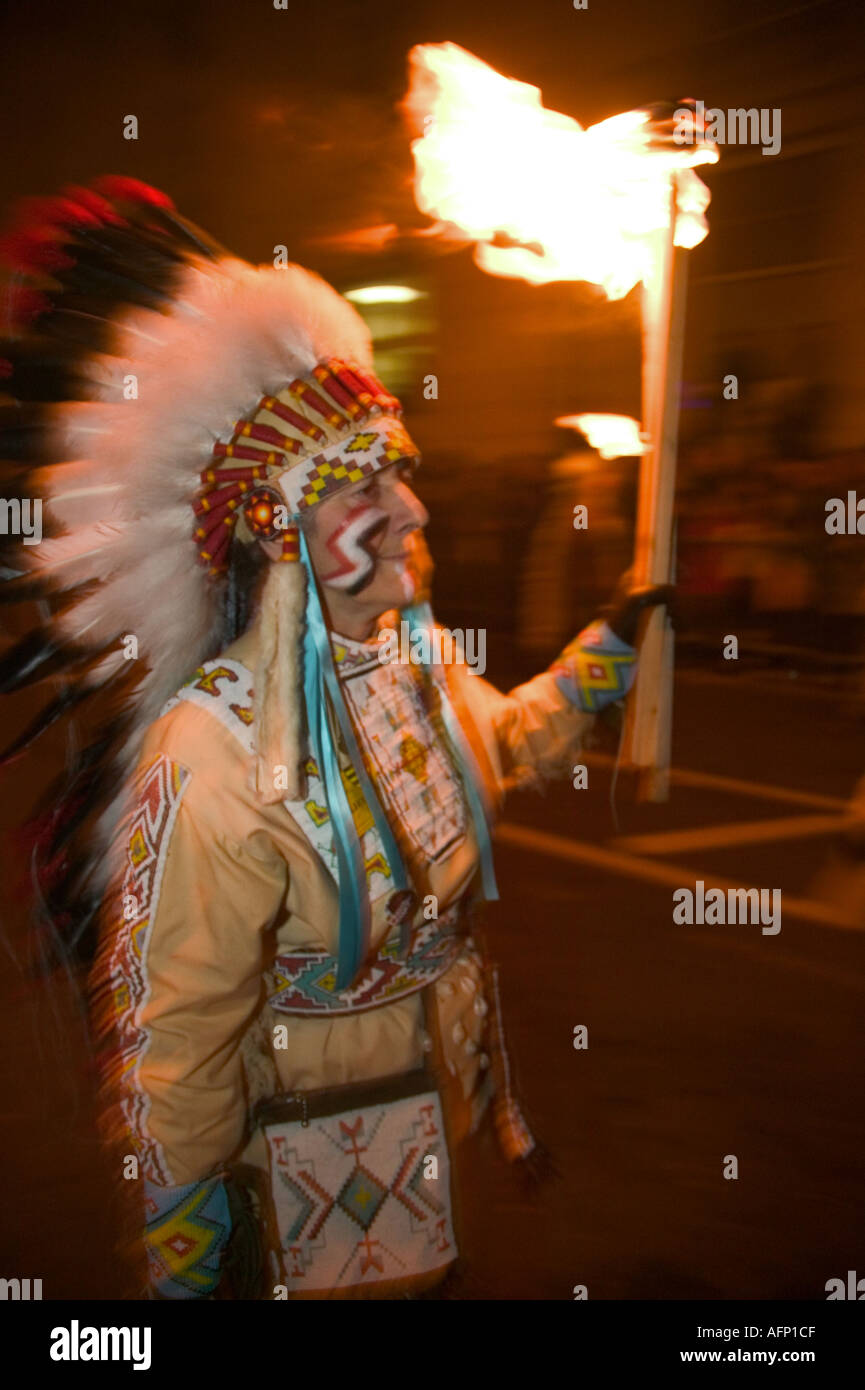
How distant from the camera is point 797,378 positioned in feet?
30.9

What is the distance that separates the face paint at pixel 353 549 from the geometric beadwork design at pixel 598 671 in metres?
0.61

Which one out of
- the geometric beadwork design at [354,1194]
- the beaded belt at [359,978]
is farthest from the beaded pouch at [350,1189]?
the beaded belt at [359,978]

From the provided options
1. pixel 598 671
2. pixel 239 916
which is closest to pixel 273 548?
pixel 239 916

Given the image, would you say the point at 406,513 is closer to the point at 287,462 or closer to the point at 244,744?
the point at 287,462

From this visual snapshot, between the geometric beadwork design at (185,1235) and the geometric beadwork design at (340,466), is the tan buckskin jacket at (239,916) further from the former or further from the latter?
the geometric beadwork design at (340,466)

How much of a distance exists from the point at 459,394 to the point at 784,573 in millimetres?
5513

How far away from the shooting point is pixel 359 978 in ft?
5.90

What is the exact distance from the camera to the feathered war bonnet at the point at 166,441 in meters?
1.76

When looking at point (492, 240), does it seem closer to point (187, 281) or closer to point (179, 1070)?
point (187, 281)

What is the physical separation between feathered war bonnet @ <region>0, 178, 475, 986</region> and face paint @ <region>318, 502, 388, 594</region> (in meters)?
0.05

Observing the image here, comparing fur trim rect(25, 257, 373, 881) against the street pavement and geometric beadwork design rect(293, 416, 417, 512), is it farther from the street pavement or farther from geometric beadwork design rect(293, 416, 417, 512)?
the street pavement

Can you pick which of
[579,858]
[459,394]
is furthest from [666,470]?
[459,394]

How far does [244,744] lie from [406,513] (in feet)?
1.61

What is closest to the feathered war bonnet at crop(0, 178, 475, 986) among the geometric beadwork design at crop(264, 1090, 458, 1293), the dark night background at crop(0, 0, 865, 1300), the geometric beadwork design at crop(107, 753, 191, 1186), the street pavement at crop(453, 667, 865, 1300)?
the geometric beadwork design at crop(107, 753, 191, 1186)
